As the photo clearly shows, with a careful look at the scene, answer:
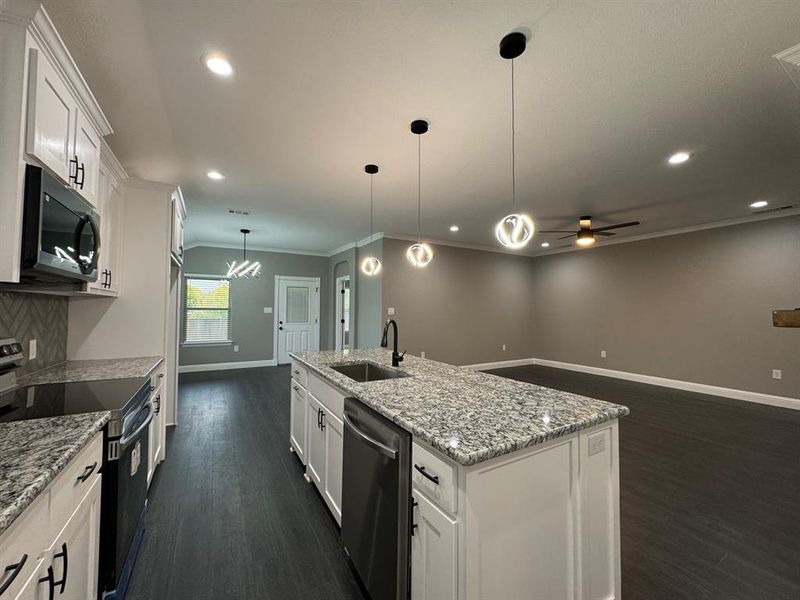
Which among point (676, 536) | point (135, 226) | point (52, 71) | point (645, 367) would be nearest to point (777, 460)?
point (676, 536)

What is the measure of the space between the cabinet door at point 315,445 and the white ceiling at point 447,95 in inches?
82.0

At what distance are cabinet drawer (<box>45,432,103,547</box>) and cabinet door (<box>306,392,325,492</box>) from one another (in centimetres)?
111

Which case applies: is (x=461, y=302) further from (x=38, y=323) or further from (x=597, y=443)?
(x=38, y=323)

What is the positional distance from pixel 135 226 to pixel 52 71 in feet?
5.11

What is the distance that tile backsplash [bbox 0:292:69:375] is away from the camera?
6.13 ft

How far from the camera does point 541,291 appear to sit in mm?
7723

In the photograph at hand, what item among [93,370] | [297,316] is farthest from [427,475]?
[297,316]

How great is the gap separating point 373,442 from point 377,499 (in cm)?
25

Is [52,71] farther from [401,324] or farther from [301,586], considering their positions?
[401,324]

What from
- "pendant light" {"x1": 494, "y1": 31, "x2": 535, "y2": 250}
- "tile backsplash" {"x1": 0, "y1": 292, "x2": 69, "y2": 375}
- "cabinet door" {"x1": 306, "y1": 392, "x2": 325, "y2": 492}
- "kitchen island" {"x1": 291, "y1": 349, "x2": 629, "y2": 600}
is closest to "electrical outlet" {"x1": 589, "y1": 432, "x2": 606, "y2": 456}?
"kitchen island" {"x1": 291, "y1": 349, "x2": 629, "y2": 600}

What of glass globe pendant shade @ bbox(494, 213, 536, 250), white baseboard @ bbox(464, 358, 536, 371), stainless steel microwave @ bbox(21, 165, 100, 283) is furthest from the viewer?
white baseboard @ bbox(464, 358, 536, 371)

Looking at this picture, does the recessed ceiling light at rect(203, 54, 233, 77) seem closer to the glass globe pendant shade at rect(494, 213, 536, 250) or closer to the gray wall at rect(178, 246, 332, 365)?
the glass globe pendant shade at rect(494, 213, 536, 250)

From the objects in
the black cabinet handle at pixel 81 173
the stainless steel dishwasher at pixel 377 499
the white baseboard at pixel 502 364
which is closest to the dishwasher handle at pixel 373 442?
the stainless steel dishwasher at pixel 377 499

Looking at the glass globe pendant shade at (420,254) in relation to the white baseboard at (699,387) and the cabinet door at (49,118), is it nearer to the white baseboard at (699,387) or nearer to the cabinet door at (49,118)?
the cabinet door at (49,118)
